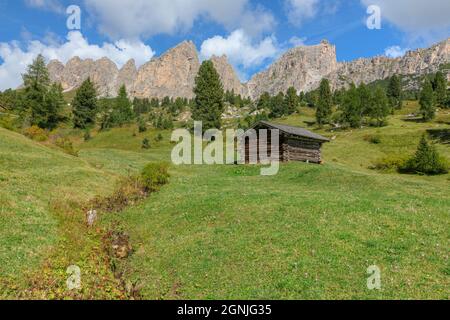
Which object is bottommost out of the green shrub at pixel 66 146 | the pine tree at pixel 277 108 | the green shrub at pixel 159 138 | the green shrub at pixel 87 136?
the green shrub at pixel 66 146

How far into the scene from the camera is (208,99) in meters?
88.2

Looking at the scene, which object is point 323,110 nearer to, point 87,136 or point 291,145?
point 291,145

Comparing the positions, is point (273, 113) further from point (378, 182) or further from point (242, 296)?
point (242, 296)

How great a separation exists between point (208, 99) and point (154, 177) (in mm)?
57387

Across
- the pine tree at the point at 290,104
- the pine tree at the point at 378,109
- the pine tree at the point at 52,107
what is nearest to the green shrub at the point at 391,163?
the pine tree at the point at 378,109

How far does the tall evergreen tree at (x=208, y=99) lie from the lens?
286ft

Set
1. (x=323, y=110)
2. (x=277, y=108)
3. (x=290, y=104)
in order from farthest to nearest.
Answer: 1. (x=277, y=108)
2. (x=290, y=104)
3. (x=323, y=110)

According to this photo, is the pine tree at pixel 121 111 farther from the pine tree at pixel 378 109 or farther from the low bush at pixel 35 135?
the pine tree at pixel 378 109

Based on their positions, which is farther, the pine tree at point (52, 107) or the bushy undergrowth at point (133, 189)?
the pine tree at point (52, 107)

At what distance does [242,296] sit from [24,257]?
375 inches

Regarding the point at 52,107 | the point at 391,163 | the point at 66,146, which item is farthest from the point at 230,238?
the point at 52,107

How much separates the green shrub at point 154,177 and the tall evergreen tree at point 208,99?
170 ft

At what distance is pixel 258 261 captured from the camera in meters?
15.7

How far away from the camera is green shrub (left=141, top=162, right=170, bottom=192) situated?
32.4 m
